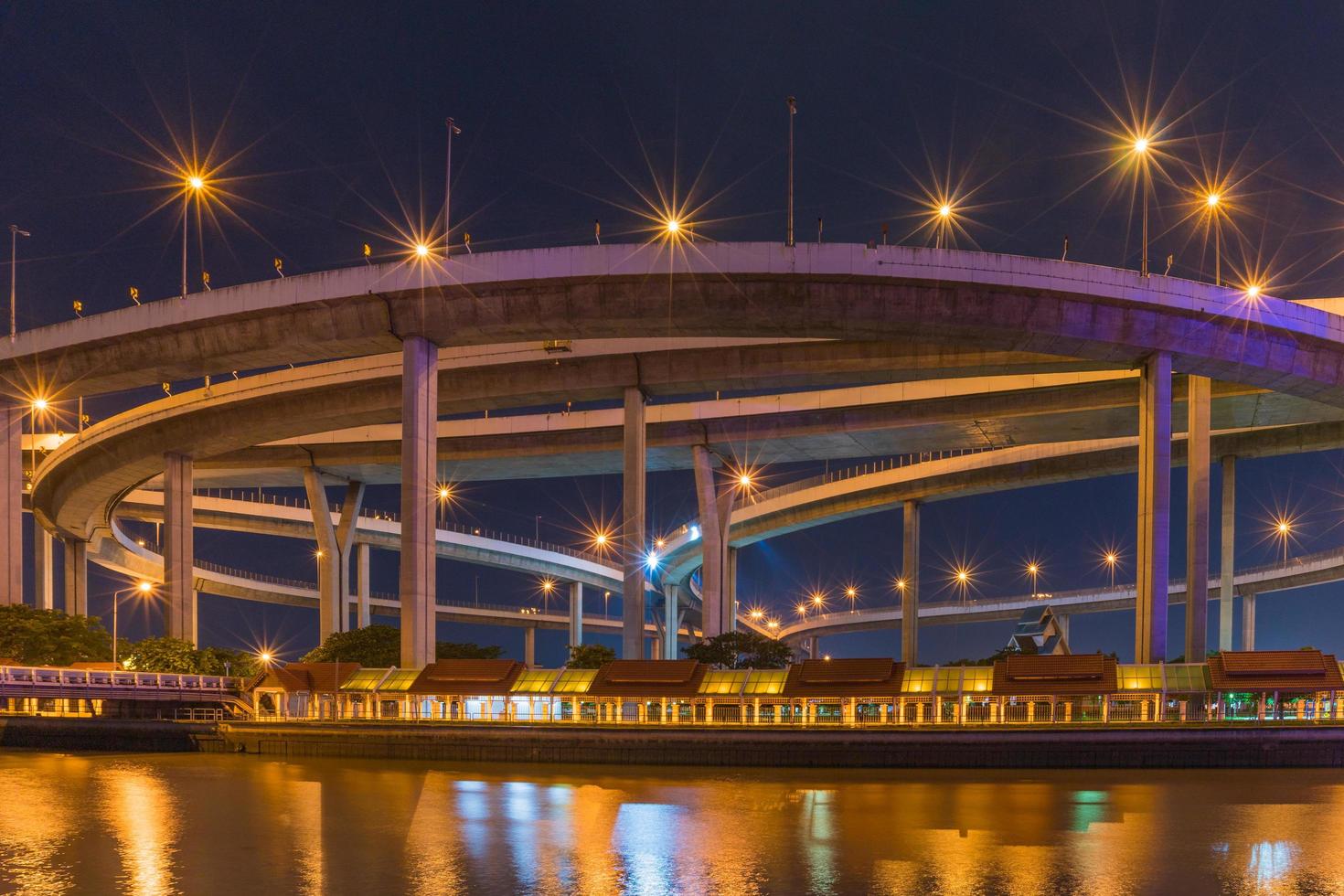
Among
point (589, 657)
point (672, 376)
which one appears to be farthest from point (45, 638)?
point (672, 376)

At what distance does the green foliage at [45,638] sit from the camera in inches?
2255

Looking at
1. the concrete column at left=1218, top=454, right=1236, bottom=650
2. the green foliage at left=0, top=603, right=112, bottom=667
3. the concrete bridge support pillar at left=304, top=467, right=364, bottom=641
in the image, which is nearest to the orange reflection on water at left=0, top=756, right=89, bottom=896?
the green foliage at left=0, top=603, right=112, bottom=667

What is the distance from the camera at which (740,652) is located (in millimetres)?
A: 62969

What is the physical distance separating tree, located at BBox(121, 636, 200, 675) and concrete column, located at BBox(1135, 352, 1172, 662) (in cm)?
4757

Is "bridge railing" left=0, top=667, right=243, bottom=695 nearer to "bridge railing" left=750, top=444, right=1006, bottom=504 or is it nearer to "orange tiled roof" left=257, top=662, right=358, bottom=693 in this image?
"orange tiled roof" left=257, top=662, right=358, bottom=693

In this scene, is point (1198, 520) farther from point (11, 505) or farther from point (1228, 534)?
point (11, 505)

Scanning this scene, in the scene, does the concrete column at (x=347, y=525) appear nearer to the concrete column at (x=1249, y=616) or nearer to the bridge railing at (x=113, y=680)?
the bridge railing at (x=113, y=680)

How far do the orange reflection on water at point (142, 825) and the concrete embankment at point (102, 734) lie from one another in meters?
12.2

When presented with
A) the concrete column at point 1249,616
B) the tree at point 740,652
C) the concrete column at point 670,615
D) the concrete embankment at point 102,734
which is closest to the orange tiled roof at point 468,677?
the concrete embankment at point 102,734

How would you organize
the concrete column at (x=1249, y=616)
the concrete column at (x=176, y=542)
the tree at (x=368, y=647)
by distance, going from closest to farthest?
Answer: the tree at (x=368, y=647), the concrete column at (x=176, y=542), the concrete column at (x=1249, y=616)

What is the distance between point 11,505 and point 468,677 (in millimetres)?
29800

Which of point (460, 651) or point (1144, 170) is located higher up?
point (1144, 170)

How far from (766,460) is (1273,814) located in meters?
57.0

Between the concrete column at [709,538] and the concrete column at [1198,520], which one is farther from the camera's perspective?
the concrete column at [709,538]
